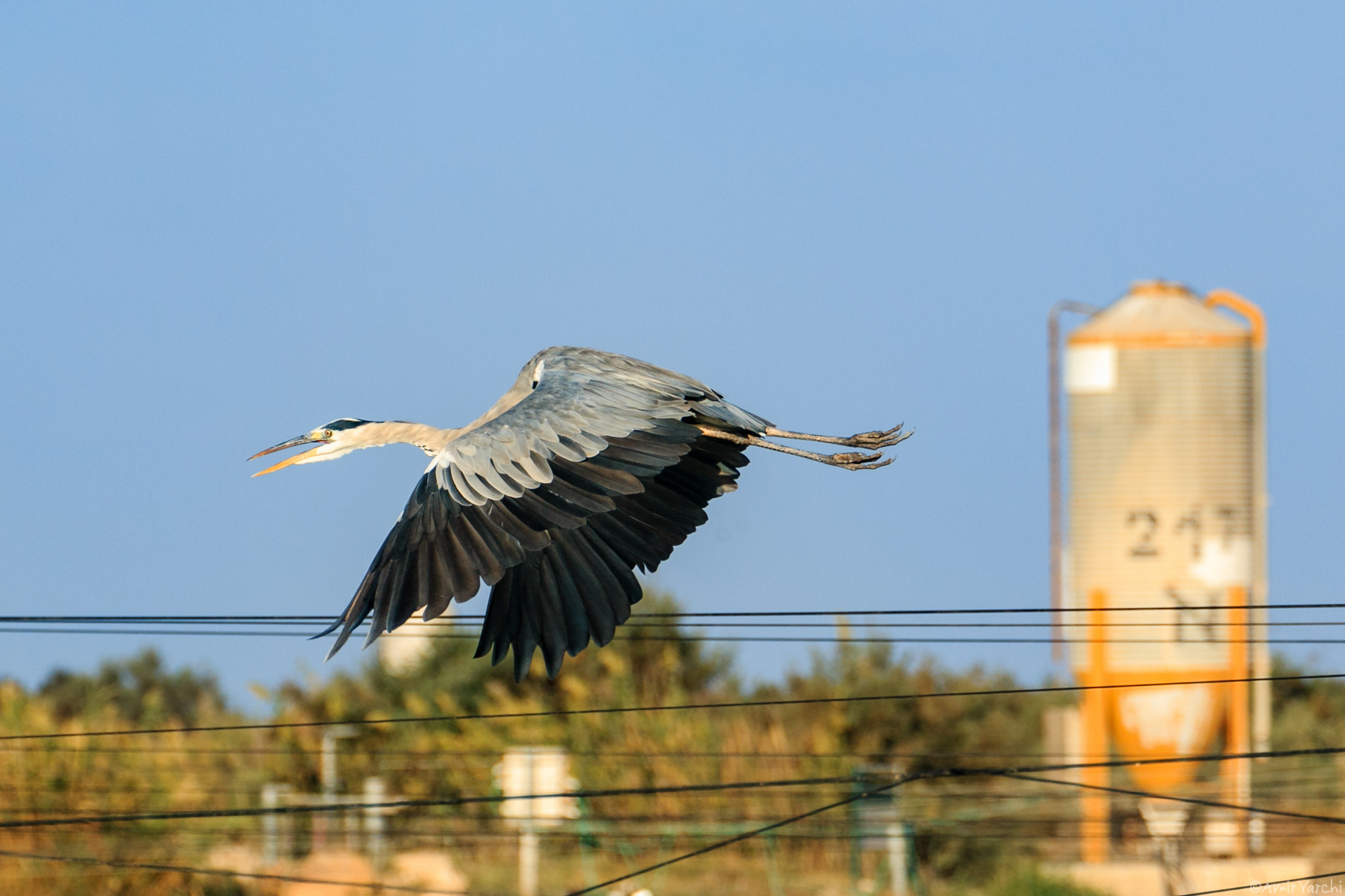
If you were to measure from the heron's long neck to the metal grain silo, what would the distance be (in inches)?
594

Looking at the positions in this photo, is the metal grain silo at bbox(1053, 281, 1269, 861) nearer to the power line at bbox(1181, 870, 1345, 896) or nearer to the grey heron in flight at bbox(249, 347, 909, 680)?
the power line at bbox(1181, 870, 1345, 896)

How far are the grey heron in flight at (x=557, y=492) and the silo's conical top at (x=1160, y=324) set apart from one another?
1465 centimetres

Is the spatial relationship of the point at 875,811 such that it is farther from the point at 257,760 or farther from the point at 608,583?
the point at 608,583

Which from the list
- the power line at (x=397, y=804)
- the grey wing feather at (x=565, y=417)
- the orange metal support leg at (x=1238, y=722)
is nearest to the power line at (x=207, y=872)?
the power line at (x=397, y=804)

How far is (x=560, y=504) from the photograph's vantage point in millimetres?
8484

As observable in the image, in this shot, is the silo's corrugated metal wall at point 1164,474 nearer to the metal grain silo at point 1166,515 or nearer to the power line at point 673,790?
the metal grain silo at point 1166,515

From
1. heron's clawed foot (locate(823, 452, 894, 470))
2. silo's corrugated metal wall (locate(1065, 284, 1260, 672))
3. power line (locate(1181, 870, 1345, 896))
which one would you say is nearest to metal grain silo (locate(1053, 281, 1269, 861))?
silo's corrugated metal wall (locate(1065, 284, 1260, 672))

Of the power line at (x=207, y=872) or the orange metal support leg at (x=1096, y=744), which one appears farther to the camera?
the orange metal support leg at (x=1096, y=744)

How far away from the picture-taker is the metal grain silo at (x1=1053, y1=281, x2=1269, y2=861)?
78.5 ft

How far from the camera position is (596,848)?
26000mm

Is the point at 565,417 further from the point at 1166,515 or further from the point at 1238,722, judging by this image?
the point at 1238,722

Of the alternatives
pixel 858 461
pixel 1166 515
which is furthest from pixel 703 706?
pixel 1166 515

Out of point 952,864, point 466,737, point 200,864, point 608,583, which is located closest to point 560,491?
point 608,583

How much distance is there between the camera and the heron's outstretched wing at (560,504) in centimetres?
825
